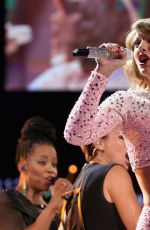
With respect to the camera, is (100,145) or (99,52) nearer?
(99,52)

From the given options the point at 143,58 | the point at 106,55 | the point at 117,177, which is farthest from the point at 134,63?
the point at 117,177

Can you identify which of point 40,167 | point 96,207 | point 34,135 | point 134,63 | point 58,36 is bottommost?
point 96,207

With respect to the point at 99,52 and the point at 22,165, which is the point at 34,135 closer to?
the point at 22,165

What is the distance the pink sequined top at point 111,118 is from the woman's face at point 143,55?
0.21 feet

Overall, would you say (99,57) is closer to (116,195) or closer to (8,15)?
(116,195)

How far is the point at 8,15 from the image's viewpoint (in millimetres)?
6121

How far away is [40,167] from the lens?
11.9 ft

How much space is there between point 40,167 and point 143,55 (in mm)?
1469

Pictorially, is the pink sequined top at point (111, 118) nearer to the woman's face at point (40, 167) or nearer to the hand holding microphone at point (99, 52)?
the hand holding microphone at point (99, 52)

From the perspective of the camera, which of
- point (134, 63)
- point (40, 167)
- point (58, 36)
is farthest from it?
point (58, 36)

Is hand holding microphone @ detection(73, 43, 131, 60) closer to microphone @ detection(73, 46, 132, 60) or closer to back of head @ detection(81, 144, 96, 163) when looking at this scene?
microphone @ detection(73, 46, 132, 60)

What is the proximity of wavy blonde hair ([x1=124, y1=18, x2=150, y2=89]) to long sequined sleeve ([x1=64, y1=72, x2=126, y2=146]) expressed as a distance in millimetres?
221

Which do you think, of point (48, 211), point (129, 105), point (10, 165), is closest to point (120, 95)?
point (129, 105)

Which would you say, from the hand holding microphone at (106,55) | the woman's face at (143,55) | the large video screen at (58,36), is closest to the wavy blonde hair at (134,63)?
the woman's face at (143,55)
